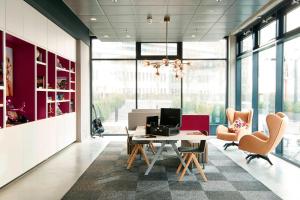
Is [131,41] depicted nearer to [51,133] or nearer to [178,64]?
[178,64]

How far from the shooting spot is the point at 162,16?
22.7 feet

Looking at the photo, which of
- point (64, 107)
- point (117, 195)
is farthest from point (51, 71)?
point (117, 195)

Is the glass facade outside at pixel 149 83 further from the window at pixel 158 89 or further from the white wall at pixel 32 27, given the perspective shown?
the white wall at pixel 32 27

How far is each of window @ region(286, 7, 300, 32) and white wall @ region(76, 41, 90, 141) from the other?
18.7ft

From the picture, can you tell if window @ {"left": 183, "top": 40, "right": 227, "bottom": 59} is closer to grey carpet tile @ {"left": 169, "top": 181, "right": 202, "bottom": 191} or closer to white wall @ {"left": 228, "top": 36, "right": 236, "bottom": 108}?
white wall @ {"left": 228, "top": 36, "right": 236, "bottom": 108}

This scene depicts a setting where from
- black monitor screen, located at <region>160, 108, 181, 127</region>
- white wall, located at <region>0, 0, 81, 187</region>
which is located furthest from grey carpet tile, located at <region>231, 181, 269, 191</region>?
white wall, located at <region>0, 0, 81, 187</region>

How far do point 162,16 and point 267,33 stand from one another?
9.77 ft

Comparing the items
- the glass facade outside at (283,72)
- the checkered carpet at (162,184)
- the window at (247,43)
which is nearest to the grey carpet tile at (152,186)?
the checkered carpet at (162,184)

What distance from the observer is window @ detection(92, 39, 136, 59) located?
34.2 ft

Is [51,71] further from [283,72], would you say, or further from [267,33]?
[267,33]

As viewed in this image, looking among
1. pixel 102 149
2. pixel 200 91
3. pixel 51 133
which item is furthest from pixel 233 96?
pixel 51 133

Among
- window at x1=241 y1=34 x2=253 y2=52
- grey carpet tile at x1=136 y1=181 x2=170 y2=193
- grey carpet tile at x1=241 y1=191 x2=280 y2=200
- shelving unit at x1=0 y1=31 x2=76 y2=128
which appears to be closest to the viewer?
grey carpet tile at x1=241 y1=191 x2=280 y2=200

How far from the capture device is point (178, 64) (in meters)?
6.71

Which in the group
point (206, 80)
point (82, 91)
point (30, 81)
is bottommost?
point (82, 91)
